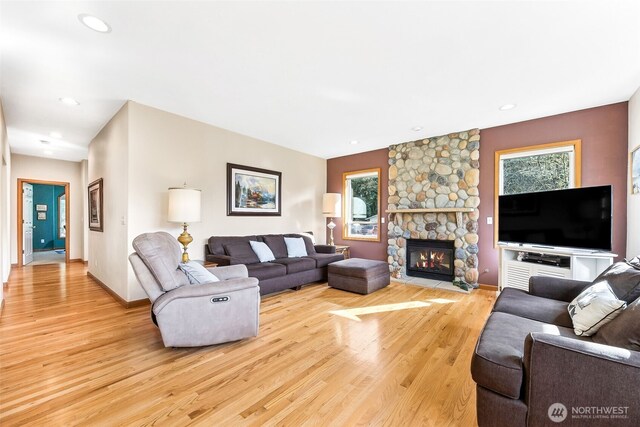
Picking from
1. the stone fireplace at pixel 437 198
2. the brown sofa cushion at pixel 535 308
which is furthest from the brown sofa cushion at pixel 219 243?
the brown sofa cushion at pixel 535 308

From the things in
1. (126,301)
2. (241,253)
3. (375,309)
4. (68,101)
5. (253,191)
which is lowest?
(375,309)

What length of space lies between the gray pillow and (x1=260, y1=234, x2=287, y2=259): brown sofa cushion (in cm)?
390

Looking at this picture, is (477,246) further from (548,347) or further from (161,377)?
(161,377)

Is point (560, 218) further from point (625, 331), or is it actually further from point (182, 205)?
point (182, 205)

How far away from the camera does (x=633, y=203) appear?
120 inches

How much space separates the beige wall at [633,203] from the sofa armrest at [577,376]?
2.78 metres

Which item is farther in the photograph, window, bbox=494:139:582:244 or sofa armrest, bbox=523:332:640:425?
window, bbox=494:139:582:244

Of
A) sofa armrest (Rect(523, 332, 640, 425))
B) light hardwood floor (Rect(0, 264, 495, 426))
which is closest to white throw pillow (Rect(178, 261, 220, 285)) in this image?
light hardwood floor (Rect(0, 264, 495, 426))

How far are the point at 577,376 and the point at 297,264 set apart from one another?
3.39 metres

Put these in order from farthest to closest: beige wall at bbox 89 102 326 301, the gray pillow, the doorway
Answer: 1. the doorway
2. beige wall at bbox 89 102 326 301
3. the gray pillow

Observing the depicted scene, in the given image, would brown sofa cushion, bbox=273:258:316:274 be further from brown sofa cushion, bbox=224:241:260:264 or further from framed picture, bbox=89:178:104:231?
framed picture, bbox=89:178:104:231

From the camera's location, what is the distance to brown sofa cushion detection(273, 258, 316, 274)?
4.13m

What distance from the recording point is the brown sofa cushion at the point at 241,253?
13.2 ft

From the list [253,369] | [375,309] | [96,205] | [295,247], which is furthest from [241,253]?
[96,205]
